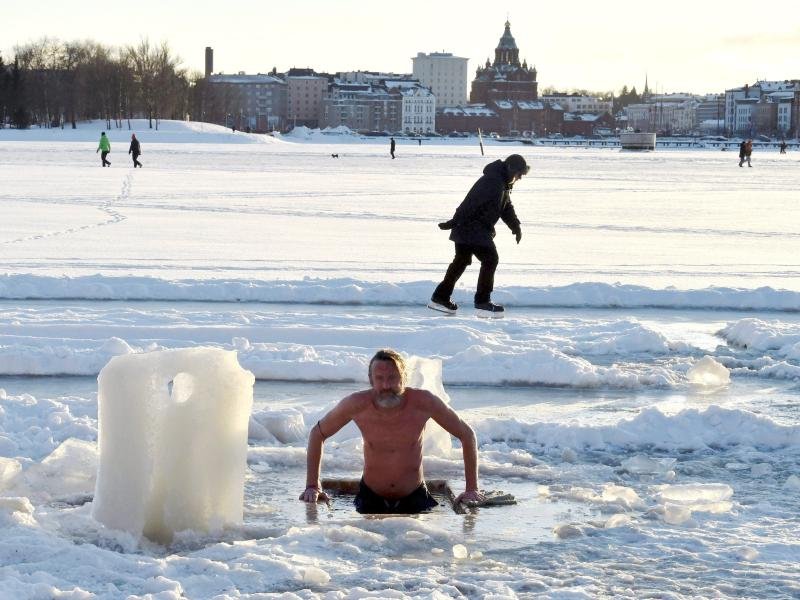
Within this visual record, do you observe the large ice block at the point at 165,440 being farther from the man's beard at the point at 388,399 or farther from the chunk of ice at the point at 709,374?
the chunk of ice at the point at 709,374

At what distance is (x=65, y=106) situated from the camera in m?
117

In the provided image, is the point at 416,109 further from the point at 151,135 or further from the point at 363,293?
the point at 363,293

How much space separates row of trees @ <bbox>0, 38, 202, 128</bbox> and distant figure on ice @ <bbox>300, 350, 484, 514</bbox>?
341 feet

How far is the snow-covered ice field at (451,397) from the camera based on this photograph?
483 centimetres

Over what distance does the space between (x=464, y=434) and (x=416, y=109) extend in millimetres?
192219

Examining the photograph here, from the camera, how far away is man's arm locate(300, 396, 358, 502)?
549 cm

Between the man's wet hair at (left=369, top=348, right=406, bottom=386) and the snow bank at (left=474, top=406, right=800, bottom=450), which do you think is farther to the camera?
the snow bank at (left=474, top=406, right=800, bottom=450)

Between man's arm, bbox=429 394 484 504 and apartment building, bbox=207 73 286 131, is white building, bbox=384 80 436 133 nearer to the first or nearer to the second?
apartment building, bbox=207 73 286 131

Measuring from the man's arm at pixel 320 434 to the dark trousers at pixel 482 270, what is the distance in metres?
5.79

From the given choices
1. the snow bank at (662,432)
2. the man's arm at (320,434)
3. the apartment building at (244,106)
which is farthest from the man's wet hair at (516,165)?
the apartment building at (244,106)

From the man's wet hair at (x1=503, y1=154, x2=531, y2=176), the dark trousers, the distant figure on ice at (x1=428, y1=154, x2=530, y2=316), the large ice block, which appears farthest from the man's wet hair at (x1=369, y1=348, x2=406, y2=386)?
the dark trousers

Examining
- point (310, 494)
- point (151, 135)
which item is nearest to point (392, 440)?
point (310, 494)

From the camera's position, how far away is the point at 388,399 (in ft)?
17.8

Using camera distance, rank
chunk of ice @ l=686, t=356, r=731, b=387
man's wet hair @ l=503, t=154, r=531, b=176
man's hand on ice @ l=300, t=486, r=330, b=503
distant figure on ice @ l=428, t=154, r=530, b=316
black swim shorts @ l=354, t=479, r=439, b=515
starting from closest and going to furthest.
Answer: man's hand on ice @ l=300, t=486, r=330, b=503, black swim shorts @ l=354, t=479, r=439, b=515, chunk of ice @ l=686, t=356, r=731, b=387, man's wet hair @ l=503, t=154, r=531, b=176, distant figure on ice @ l=428, t=154, r=530, b=316
